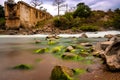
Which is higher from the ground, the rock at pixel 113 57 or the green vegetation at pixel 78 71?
the rock at pixel 113 57

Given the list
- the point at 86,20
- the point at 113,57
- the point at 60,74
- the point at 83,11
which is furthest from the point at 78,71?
the point at 83,11

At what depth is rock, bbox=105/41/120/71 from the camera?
667 cm

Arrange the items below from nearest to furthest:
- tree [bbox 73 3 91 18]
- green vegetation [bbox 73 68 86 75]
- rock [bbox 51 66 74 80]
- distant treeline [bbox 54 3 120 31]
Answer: rock [bbox 51 66 74 80], green vegetation [bbox 73 68 86 75], distant treeline [bbox 54 3 120 31], tree [bbox 73 3 91 18]

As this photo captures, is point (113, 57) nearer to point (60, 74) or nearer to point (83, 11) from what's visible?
point (60, 74)

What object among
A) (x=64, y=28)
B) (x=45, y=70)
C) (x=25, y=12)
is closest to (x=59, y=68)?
(x=45, y=70)

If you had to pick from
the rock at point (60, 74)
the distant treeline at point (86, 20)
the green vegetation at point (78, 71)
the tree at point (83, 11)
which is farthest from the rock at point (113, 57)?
the tree at point (83, 11)

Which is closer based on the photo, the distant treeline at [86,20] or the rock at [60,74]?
the rock at [60,74]

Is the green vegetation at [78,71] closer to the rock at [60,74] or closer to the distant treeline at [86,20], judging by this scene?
the rock at [60,74]

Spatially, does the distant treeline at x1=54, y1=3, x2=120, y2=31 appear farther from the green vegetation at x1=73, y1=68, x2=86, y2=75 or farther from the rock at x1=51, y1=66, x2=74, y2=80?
the rock at x1=51, y1=66, x2=74, y2=80

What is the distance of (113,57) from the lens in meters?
7.26

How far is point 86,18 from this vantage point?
172 feet

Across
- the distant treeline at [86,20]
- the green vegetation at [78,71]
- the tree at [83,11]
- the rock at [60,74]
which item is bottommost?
the green vegetation at [78,71]

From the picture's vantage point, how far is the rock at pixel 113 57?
21.9 feet

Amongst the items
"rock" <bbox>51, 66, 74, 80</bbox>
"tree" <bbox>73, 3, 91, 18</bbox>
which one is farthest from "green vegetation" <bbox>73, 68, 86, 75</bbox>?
"tree" <bbox>73, 3, 91, 18</bbox>
